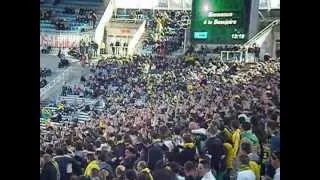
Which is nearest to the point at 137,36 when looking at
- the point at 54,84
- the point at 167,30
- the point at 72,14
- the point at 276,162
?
the point at 167,30

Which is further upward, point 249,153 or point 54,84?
point 54,84

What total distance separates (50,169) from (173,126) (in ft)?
1.63

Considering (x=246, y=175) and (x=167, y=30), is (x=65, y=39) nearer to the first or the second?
(x=167, y=30)

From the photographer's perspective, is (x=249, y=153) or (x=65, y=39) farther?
Result: (x=65, y=39)

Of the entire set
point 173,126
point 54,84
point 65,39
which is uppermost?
point 65,39

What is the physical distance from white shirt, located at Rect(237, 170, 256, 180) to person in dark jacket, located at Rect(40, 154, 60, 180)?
676 mm

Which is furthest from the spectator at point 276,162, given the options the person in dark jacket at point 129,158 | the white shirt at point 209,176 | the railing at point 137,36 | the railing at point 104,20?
the railing at point 104,20

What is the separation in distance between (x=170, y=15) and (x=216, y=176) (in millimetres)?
608

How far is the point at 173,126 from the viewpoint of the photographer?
185 centimetres

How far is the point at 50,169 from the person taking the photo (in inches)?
74.7

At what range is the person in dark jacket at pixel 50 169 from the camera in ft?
6.20

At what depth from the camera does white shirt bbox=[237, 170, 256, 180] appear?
179 centimetres

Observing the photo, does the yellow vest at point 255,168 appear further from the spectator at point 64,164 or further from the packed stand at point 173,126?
the spectator at point 64,164
